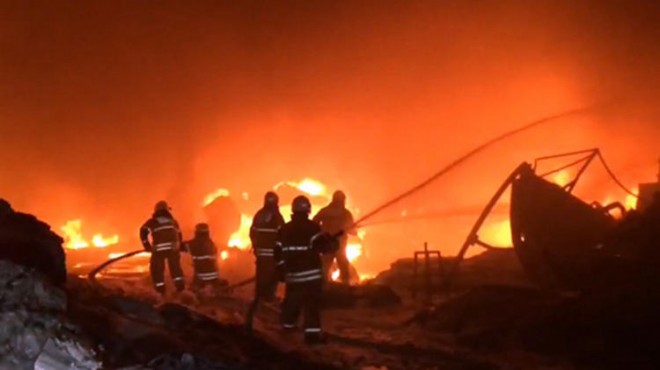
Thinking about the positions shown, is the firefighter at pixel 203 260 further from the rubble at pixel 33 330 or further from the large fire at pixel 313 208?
the large fire at pixel 313 208

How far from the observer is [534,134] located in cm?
2772

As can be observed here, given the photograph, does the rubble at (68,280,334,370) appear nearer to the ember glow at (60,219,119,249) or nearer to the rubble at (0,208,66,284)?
the rubble at (0,208,66,284)

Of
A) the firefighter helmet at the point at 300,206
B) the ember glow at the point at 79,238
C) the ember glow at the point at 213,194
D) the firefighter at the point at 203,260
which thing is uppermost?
the ember glow at the point at 213,194

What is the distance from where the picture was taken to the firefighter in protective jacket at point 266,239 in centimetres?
1115

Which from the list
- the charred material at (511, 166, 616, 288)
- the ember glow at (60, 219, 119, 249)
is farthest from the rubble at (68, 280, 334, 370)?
the ember glow at (60, 219, 119, 249)

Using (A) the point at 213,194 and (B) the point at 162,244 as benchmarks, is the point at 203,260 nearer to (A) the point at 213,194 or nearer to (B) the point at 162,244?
(B) the point at 162,244

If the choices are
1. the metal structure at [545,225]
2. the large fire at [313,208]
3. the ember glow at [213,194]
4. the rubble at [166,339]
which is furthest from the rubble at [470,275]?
the ember glow at [213,194]

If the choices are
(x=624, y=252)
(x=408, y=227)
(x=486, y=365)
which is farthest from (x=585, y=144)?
(x=486, y=365)

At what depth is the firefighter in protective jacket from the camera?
11.1 meters

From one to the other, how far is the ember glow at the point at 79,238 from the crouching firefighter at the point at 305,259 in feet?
94.7

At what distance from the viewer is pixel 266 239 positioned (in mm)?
11289

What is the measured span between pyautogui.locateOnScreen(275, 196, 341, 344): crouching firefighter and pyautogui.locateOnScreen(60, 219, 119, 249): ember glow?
28.9m

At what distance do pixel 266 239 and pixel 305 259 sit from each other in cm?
275

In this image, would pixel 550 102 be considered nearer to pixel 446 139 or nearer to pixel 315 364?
pixel 446 139
